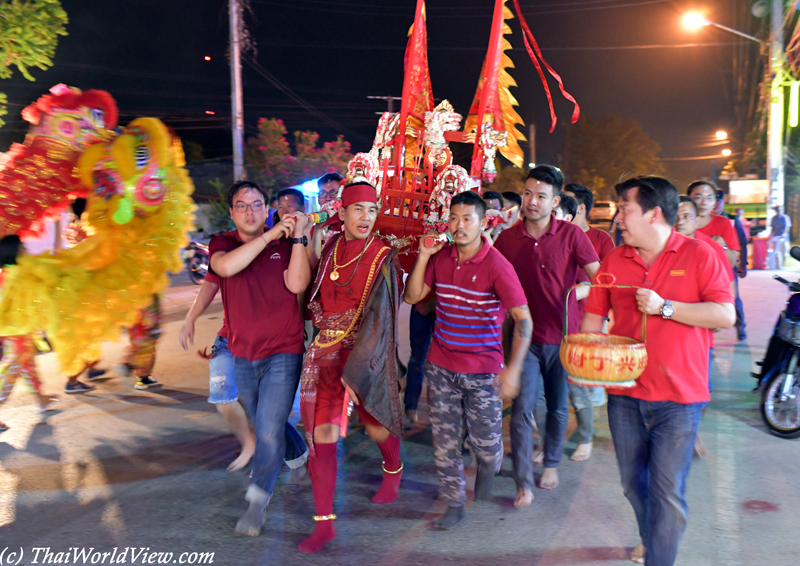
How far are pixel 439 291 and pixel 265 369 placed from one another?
1091 millimetres

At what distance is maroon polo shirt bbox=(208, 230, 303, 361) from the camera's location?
326 centimetres

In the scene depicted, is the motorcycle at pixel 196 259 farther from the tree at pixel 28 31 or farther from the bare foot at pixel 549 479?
the bare foot at pixel 549 479

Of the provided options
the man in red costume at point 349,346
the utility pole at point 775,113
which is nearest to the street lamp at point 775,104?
the utility pole at point 775,113

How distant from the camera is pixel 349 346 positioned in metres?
3.29

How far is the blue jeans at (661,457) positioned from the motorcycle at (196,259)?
1275 centimetres

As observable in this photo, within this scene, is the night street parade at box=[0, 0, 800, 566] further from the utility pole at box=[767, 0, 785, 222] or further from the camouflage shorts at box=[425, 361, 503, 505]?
the utility pole at box=[767, 0, 785, 222]

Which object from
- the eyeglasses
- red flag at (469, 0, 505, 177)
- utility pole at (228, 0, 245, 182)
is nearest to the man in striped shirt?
the eyeglasses

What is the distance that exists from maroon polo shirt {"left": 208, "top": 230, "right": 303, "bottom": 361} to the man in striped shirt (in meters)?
0.83

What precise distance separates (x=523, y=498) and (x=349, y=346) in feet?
4.66

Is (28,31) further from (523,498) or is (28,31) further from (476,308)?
(523,498)

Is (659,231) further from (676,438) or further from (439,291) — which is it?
Result: (439,291)

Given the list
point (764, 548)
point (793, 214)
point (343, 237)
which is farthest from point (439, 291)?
point (793, 214)

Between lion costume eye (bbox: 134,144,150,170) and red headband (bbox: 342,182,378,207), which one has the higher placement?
lion costume eye (bbox: 134,144,150,170)

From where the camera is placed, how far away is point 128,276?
11.1 feet
